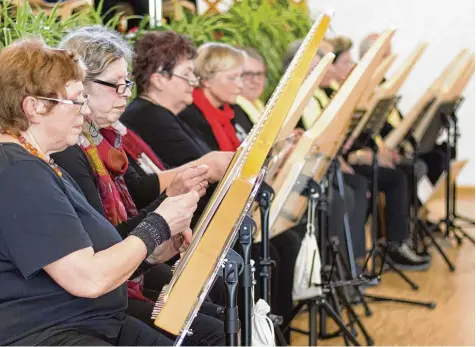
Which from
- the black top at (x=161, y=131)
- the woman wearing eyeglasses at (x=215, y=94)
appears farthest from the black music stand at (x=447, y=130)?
the black top at (x=161, y=131)

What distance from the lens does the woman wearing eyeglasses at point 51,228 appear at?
166 cm

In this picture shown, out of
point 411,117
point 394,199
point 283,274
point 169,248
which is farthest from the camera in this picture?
point 394,199

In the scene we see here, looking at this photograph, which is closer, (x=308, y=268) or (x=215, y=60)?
(x=308, y=268)

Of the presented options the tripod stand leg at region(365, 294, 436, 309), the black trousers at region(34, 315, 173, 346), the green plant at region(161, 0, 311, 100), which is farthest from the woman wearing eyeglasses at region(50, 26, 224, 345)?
the green plant at region(161, 0, 311, 100)

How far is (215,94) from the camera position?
12.1 ft

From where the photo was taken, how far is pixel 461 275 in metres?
4.81

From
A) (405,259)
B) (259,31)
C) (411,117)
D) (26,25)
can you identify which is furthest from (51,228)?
(259,31)

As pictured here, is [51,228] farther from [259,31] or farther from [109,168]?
[259,31]

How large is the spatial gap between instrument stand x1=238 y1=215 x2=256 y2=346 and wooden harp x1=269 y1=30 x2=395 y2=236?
2.43 ft

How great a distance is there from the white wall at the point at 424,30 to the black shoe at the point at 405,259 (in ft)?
9.74

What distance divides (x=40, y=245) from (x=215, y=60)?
2.16 metres

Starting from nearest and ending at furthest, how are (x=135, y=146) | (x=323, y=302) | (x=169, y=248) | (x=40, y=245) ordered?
(x=40, y=245) → (x=169, y=248) → (x=135, y=146) → (x=323, y=302)

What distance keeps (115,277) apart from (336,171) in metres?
2.38

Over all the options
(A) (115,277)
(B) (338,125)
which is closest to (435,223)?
(B) (338,125)
